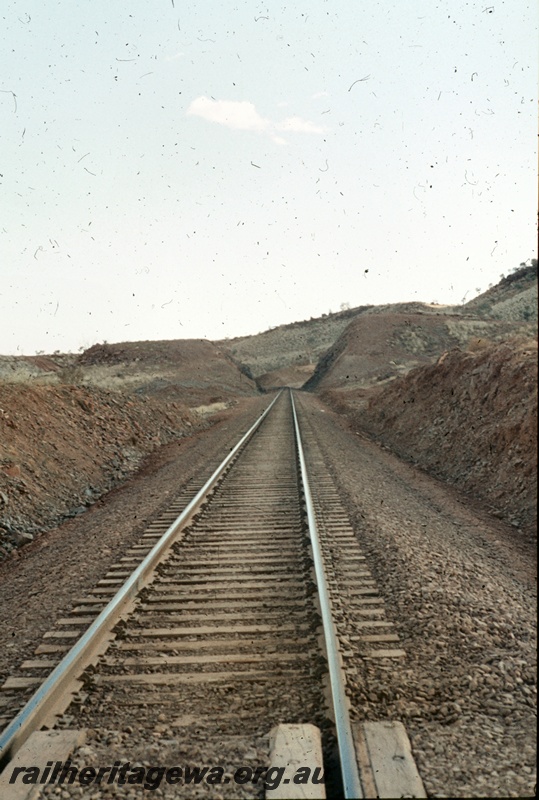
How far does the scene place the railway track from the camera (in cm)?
356

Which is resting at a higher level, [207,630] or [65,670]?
[65,670]

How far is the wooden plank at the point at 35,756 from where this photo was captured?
10.7 feet

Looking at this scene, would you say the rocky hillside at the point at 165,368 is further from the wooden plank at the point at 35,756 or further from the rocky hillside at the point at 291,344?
the wooden plank at the point at 35,756

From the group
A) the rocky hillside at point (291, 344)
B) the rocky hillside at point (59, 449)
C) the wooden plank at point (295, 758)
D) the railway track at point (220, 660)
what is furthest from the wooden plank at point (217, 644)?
the rocky hillside at point (291, 344)

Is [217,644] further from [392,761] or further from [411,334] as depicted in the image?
[411,334]

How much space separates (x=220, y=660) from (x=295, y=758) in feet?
4.47

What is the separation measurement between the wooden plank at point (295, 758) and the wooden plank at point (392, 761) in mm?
288

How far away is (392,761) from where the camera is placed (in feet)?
11.1

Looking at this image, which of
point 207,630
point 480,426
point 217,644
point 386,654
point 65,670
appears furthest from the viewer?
point 480,426

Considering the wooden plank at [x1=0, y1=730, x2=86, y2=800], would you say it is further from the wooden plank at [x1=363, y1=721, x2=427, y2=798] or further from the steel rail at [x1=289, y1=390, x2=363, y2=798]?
the wooden plank at [x1=363, y1=721, x2=427, y2=798]

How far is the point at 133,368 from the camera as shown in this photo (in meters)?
68.9

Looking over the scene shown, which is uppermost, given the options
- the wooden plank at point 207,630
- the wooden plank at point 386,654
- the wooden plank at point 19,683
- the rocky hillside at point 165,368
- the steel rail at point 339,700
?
the rocky hillside at point 165,368

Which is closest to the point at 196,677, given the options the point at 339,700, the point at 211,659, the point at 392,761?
the point at 211,659

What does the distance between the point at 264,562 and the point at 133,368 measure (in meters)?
63.9
